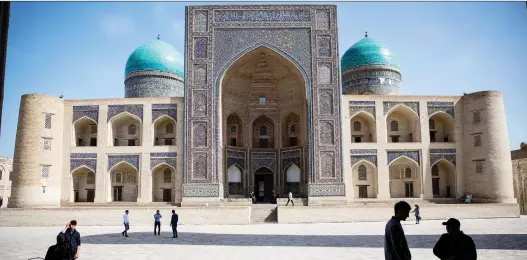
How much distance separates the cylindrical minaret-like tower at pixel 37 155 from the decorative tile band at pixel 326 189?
38.8 feet

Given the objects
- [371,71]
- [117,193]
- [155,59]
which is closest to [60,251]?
[117,193]

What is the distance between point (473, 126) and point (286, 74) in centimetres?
974

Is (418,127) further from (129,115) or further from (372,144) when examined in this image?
(129,115)

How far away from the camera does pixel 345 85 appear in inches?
1141

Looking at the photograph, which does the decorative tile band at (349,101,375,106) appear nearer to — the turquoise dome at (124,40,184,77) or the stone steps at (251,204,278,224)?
the stone steps at (251,204,278,224)

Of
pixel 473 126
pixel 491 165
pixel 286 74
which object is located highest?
pixel 286 74

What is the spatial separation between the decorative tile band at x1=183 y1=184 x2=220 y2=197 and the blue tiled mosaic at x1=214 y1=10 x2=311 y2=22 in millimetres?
8179

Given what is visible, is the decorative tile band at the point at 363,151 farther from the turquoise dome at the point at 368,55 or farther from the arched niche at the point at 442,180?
the turquoise dome at the point at 368,55

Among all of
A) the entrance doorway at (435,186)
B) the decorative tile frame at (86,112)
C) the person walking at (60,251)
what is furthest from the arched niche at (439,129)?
the person walking at (60,251)

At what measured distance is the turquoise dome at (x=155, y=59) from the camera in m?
27.9

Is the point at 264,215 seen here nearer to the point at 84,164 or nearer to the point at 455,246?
the point at 84,164

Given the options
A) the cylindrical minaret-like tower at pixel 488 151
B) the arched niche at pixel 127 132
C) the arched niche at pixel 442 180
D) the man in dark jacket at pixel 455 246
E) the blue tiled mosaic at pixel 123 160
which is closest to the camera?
the man in dark jacket at pixel 455 246

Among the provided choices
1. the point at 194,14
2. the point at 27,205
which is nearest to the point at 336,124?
the point at 194,14

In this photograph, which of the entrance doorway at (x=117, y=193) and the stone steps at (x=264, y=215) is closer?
the stone steps at (x=264, y=215)
